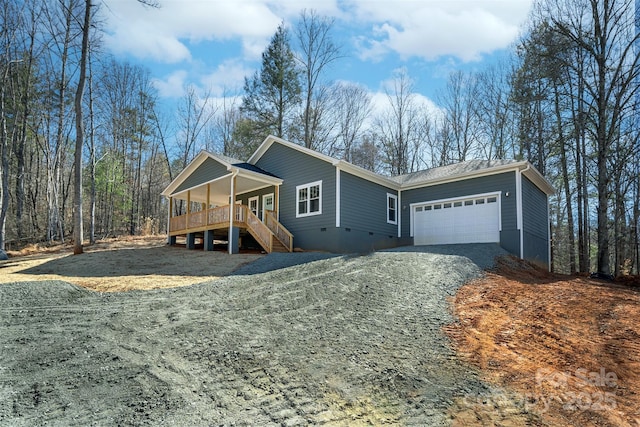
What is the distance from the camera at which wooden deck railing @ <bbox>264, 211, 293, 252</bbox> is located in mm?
14125

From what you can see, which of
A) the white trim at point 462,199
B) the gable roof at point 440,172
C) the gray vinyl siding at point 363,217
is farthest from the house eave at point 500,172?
the gray vinyl siding at point 363,217

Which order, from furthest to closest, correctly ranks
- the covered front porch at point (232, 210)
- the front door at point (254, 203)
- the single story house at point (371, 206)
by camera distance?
the front door at point (254, 203), the covered front porch at point (232, 210), the single story house at point (371, 206)

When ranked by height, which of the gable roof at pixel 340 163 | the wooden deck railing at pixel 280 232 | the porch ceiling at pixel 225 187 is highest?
the gable roof at pixel 340 163

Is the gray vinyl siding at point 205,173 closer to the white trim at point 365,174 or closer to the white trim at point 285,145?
the white trim at point 285,145

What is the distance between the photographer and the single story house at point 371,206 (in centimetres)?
1313

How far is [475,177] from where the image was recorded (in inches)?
540

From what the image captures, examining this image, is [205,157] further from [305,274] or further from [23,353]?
[23,353]

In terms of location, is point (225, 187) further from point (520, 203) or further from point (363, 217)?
point (520, 203)

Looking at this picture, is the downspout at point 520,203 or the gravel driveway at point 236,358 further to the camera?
the downspout at point 520,203

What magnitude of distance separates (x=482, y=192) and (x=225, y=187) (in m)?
11.3

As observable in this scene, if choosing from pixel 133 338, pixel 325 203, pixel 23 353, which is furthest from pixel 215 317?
pixel 325 203

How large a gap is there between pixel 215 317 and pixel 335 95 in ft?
78.7

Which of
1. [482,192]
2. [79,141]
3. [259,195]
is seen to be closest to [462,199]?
[482,192]

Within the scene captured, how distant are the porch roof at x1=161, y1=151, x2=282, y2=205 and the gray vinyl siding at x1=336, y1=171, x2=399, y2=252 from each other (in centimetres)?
352
